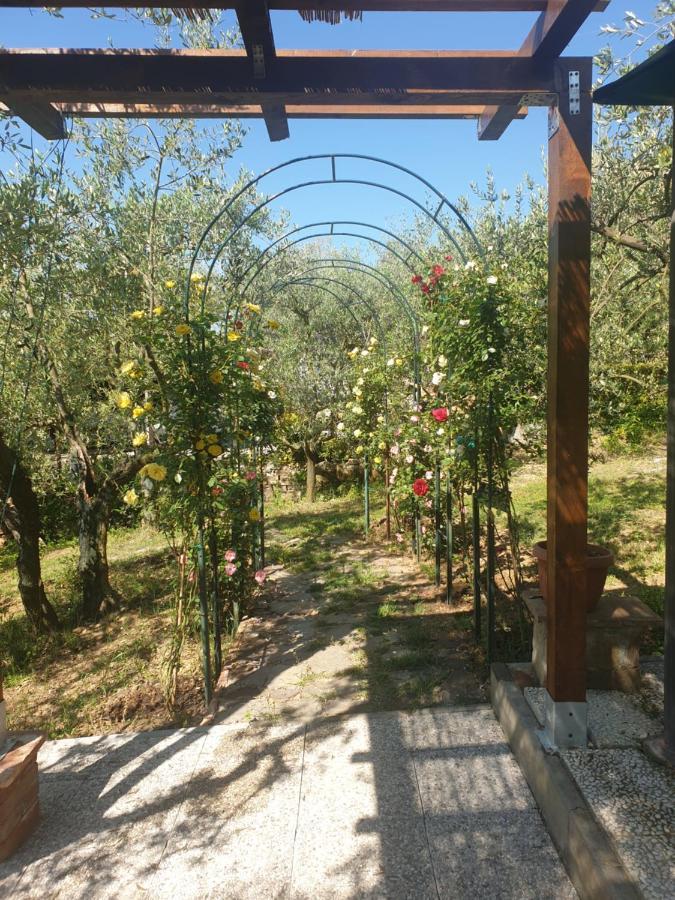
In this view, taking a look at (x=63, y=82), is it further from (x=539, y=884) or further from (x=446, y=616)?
(x=446, y=616)

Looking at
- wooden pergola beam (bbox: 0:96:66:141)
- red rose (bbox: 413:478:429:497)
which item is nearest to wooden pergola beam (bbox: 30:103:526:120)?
wooden pergola beam (bbox: 0:96:66:141)

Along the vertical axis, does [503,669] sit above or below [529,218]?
below

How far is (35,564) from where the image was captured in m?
5.13

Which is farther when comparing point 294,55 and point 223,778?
point 223,778

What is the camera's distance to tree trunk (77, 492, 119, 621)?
5.47 m

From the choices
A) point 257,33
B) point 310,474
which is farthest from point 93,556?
point 310,474

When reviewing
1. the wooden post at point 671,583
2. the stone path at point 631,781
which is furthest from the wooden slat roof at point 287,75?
the stone path at point 631,781

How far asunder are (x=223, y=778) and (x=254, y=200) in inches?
257

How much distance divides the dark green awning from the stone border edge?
2647 millimetres

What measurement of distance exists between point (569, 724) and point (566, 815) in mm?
449

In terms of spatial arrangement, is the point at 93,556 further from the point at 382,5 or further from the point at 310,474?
the point at 310,474

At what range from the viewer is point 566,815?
2.13 metres

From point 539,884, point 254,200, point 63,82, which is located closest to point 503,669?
point 539,884

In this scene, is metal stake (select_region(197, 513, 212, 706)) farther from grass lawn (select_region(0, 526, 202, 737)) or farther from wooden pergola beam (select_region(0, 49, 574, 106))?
wooden pergola beam (select_region(0, 49, 574, 106))
